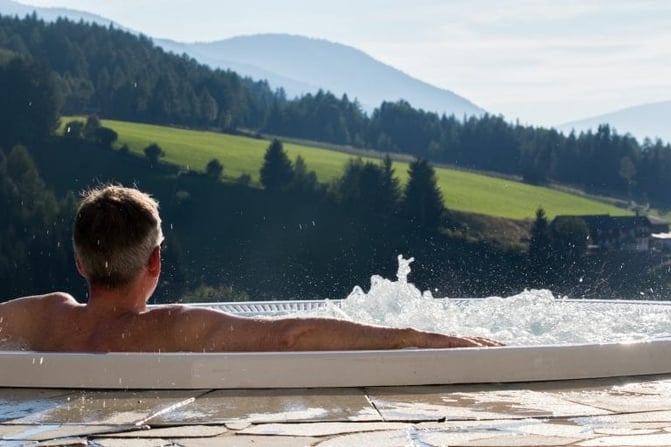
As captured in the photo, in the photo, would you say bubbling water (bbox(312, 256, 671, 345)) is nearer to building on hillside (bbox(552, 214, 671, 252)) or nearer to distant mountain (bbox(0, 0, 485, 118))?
building on hillside (bbox(552, 214, 671, 252))

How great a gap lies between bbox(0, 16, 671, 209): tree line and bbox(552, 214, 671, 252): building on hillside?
2910 mm

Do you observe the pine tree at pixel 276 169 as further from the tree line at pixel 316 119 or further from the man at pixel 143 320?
the man at pixel 143 320

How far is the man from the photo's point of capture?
2.61 m

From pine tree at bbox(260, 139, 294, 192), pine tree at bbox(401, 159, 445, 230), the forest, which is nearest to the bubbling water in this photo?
the forest

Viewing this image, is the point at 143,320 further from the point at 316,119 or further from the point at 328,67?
the point at 328,67

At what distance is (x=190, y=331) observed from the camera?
2.68m

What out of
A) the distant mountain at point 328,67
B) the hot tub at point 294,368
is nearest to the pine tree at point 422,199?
the hot tub at point 294,368

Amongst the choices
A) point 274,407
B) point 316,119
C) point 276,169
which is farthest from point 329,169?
point 274,407

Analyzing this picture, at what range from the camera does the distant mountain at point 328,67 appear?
160750 millimetres

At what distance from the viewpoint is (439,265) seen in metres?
45.1

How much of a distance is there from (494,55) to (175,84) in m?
48.7

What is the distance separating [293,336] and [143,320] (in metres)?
0.39

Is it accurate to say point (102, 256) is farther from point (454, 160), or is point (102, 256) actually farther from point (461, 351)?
point (454, 160)

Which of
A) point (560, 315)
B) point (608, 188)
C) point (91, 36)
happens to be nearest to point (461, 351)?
point (560, 315)
